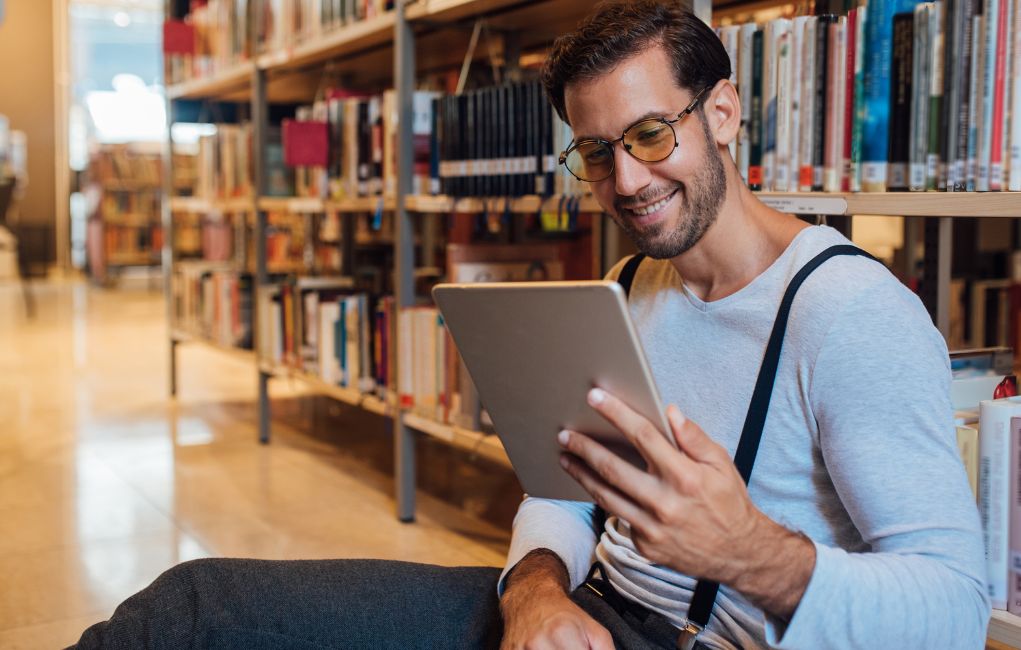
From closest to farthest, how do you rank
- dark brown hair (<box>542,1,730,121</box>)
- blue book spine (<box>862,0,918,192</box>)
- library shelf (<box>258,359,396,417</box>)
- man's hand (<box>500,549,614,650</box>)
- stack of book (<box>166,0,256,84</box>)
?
1. man's hand (<box>500,549,614,650</box>)
2. dark brown hair (<box>542,1,730,121</box>)
3. blue book spine (<box>862,0,918,192</box>)
4. library shelf (<box>258,359,396,417</box>)
5. stack of book (<box>166,0,256,84</box>)

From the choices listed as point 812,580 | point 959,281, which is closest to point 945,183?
point 812,580

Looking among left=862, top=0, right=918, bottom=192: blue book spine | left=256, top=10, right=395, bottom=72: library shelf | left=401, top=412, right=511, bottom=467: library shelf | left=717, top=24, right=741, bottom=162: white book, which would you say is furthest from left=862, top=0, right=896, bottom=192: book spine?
left=256, top=10, right=395, bottom=72: library shelf

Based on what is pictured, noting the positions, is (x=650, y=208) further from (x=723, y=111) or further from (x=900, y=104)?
(x=900, y=104)

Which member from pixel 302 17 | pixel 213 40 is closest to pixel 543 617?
pixel 302 17

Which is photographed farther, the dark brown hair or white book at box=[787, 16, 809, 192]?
white book at box=[787, 16, 809, 192]

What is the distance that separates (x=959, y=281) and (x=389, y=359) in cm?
182

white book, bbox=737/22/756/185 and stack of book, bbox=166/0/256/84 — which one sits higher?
stack of book, bbox=166/0/256/84

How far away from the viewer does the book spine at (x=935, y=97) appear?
56.4 inches

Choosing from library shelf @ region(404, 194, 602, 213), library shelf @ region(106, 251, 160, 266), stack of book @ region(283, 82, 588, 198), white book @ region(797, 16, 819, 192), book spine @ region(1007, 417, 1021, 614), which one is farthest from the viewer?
library shelf @ region(106, 251, 160, 266)

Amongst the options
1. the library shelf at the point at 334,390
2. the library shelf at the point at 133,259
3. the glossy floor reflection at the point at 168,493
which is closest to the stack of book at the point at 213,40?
the library shelf at the point at 334,390

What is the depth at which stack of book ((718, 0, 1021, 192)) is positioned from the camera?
1.39 metres

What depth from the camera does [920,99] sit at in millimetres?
1475

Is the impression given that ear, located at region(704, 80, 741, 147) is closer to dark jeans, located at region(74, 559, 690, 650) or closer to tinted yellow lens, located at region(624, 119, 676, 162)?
tinted yellow lens, located at region(624, 119, 676, 162)

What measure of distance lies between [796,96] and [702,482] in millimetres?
970
